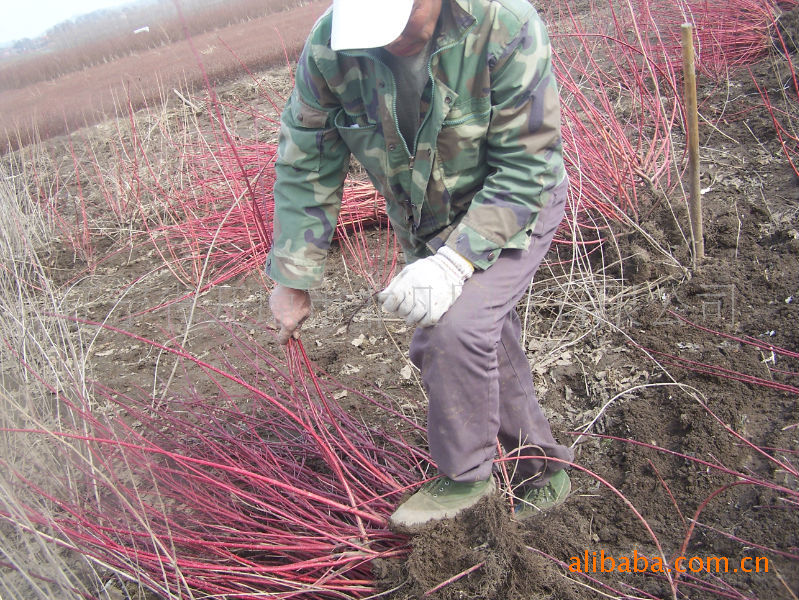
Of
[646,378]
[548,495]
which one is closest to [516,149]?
[548,495]

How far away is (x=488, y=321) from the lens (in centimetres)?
129

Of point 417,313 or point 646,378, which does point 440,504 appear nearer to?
point 417,313

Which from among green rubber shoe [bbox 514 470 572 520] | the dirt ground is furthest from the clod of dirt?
green rubber shoe [bbox 514 470 572 520]

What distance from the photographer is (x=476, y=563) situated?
1375 mm

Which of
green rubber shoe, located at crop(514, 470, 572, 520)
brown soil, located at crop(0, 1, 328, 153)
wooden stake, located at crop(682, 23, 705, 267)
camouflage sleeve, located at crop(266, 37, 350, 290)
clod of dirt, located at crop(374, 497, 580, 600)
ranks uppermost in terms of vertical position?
brown soil, located at crop(0, 1, 328, 153)

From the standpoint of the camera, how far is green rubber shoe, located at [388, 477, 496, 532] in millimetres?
1451

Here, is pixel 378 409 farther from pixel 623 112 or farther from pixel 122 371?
pixel 623 112

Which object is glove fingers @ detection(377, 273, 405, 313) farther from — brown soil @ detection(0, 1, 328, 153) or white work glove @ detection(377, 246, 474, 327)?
brown soil @ detection(0, 1, 328, 153)

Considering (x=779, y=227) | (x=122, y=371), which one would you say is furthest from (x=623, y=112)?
(x=122, y=371)

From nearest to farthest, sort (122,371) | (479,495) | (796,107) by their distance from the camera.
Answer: (479,495)
(122,371)
(796,107)

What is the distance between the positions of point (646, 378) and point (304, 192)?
4.53 feet

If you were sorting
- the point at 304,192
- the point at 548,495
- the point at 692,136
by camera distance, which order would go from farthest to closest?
the point at 692,136, the point at 548,495, the point at 304,192

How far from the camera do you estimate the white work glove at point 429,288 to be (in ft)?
4.06

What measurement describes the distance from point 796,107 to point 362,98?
10.5 ft
